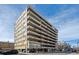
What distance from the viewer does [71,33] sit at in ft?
14.5

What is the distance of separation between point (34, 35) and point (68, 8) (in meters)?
0.90

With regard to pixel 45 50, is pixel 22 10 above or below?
above

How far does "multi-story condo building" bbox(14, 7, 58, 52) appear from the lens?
4.30m

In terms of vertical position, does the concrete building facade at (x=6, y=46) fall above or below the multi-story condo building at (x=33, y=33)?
below

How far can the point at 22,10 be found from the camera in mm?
4371

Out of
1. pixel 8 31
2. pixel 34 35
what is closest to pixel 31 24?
pixel 34 35

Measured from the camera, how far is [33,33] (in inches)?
168

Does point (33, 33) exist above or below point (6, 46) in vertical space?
above

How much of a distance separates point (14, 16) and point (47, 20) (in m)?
0.68

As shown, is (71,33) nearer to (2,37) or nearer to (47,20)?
(47,20)

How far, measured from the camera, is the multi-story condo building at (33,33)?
4305mm

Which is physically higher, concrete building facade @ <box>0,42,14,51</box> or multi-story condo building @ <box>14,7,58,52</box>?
multi-story condo building @ <box>14,7,58,52</box>
